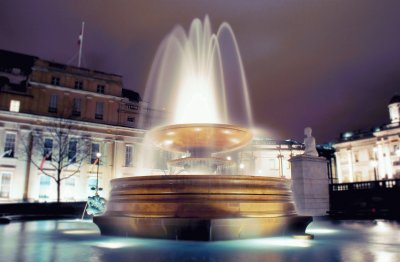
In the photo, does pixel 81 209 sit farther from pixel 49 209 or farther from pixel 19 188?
pixel 19 188

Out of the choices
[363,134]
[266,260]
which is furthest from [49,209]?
[363,134]

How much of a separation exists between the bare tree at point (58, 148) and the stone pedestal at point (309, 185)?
85.5ft

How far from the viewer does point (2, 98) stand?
35750 mm

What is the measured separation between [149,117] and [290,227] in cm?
4024

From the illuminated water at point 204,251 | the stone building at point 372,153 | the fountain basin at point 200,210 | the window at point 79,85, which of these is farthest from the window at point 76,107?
the stone building at point 372,153

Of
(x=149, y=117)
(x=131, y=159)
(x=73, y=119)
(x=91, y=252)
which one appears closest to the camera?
(x=91, y=252)

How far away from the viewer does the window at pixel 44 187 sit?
36156 millimetres

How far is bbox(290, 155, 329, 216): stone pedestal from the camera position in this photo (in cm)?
1600

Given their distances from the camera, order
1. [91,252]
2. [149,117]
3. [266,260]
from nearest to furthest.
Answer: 1. [266,260]
2. [91,252]
3. [149,117]

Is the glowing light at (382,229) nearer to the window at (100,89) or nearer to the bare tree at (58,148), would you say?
the bare tree at (58,148)

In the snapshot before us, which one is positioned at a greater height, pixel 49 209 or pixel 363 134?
pixel 363 134

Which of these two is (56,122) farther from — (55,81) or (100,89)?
(100,89)

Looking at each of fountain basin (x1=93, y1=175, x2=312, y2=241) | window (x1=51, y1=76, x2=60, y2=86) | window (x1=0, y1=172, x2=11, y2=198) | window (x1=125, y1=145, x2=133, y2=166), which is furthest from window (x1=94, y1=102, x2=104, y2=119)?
fountain basin (x1=93, y1=175, x2=312, y2=241)

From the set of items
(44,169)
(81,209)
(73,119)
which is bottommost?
(81,209)
